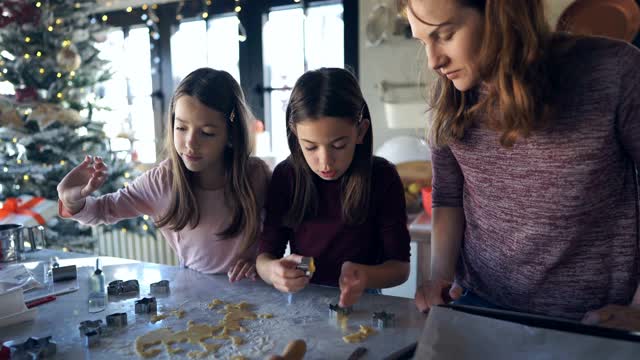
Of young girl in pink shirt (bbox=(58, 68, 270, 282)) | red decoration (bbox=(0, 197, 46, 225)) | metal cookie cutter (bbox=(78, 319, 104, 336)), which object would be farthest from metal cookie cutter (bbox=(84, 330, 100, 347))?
red decoration (bbox=(0, 197, 46, 225))

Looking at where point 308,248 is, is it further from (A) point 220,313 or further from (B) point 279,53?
(B) point 279,53

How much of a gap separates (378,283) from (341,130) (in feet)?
1.05

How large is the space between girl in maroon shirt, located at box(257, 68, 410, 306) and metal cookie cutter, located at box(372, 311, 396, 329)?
0.58 ft

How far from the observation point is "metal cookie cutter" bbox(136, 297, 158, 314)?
2.81ft

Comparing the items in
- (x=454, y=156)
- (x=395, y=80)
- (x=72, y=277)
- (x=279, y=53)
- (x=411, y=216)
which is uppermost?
(x=279, y=53)

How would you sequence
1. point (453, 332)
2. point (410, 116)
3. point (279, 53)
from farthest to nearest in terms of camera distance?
point (279, 53), point (410, 116), point (453, 332)

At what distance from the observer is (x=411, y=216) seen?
7.46ft

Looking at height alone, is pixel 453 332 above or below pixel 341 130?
below

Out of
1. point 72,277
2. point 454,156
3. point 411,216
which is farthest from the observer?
point 411,216

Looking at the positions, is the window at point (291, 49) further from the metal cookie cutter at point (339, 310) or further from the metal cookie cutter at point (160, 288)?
the metal cookie cutter at point (339, 310)

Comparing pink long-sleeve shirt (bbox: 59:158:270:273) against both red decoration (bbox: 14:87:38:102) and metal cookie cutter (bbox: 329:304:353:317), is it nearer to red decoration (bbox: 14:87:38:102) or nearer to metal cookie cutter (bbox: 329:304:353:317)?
metal cookie cutter (bbox: 329:304:353:317)

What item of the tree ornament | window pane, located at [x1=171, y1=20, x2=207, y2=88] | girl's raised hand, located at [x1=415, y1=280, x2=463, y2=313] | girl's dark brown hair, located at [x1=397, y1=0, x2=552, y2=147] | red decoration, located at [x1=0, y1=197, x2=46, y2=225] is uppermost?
window pane, located at [x1=171, y1=20, x2=207, y2=88]

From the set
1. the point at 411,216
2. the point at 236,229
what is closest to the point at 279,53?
the point at 411,216

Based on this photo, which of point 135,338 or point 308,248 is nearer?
point 135,338
